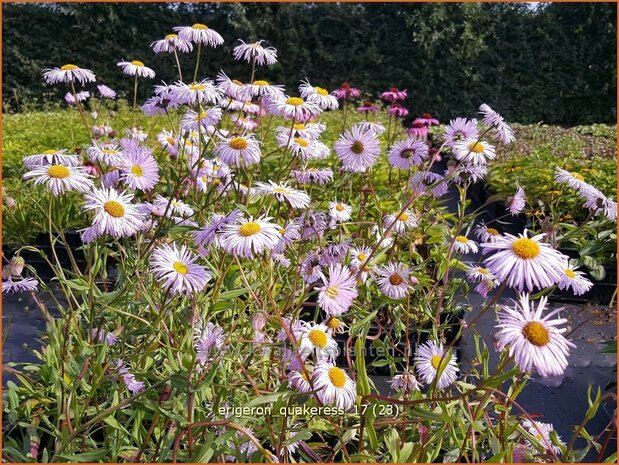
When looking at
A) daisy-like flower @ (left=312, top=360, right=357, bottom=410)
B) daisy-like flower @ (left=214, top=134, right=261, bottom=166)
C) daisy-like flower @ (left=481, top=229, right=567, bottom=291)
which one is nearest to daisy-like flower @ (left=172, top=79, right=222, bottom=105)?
daisy-like flower @ (left=214, top=134, right=261, bottom=166)

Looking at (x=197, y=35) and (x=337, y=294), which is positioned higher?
(x=197, y=35)

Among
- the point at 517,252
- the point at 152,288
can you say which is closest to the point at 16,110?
the point at 152,288

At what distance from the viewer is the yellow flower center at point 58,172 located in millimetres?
1165

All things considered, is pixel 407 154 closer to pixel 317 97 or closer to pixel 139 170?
pixel 317 97

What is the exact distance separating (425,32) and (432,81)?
30.9 inches

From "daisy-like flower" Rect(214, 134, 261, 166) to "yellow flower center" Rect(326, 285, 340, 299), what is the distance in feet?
1.12

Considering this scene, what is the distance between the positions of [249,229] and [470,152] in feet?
2.19

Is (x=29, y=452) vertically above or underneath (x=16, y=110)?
above

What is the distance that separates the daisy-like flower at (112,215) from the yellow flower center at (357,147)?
659 millimetres

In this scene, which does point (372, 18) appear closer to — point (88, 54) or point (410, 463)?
point (88, 54)

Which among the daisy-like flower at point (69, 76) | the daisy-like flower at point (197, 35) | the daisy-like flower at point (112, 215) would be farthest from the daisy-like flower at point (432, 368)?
the daisy-like flower at point (69, 76)

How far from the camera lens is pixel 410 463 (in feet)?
3.51

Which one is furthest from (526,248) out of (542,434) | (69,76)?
(69,76)

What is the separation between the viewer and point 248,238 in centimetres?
98
